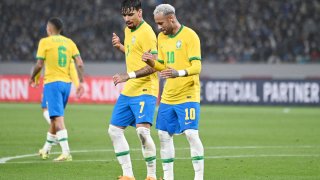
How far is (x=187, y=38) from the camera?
35.7 feet

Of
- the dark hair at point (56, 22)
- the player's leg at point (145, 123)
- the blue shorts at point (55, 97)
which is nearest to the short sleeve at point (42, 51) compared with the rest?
the dark hair at point (56, 22)

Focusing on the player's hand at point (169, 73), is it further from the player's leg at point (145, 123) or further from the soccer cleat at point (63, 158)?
the soccer cleat at point (63, 158)

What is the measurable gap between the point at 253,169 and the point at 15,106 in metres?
20.3

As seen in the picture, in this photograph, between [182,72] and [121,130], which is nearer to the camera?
[182,72]

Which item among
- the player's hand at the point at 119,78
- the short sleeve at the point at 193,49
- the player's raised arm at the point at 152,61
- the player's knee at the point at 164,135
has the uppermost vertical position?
the short sleeve at the point at 193,49

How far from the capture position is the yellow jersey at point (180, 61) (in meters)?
10.9

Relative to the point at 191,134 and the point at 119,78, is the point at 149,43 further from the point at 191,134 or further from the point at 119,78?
the point at 191,134

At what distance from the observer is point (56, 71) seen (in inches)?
579

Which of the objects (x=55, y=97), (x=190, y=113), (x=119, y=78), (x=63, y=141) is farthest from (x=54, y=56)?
(x=190, y=113)

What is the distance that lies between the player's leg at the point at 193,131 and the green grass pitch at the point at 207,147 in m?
1.22

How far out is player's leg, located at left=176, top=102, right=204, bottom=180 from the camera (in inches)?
427

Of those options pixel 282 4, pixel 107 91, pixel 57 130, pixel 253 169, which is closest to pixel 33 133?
pixel 57 130

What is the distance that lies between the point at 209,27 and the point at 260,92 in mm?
7811

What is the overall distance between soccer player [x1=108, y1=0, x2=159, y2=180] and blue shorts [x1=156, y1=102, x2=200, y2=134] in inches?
11.1
